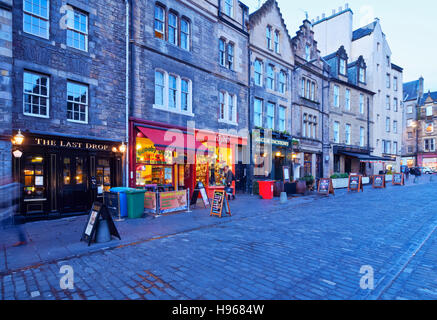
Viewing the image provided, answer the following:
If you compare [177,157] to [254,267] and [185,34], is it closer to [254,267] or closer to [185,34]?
[185,34]

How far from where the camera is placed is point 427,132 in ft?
171

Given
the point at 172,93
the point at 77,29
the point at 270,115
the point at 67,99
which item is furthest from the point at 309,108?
the point at 67,99

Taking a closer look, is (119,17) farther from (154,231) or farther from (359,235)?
(359,235)

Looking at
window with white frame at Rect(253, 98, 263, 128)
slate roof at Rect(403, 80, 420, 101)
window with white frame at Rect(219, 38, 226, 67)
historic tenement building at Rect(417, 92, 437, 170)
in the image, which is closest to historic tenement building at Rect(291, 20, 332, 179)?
window with white frame at Rect(253, 98, 263, 128)

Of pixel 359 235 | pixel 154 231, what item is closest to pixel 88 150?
pixel 154 231

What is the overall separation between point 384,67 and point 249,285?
1627 inches

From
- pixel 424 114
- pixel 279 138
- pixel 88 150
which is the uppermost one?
pixel 424 114

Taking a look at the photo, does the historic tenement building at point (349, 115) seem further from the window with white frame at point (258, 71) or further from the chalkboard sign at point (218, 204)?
the chalkboard sign at point (218, 204)

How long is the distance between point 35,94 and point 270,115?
15880mm

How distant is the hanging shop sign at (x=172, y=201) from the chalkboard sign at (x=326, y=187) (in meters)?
10.1

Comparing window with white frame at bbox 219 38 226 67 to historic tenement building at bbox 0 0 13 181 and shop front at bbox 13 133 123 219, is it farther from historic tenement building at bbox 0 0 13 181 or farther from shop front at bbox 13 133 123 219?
historic tenement building at bbox 0 0 13 181

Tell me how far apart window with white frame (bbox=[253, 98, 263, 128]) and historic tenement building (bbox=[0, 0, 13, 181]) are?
47.9 feet
